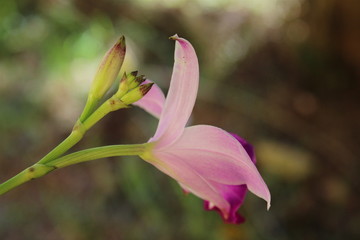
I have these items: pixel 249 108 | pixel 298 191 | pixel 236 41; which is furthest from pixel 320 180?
pixel 236 41

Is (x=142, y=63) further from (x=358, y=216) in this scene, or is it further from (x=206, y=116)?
(x=358, y=216)

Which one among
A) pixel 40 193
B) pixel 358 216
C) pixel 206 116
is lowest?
pixel 40 193

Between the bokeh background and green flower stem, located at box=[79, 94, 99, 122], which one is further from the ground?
green flower stem, located at box=[79, 94, 99, 122]

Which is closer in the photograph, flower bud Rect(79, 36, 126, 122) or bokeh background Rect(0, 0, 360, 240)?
flower bud Rect(79, 36, 126, 122)

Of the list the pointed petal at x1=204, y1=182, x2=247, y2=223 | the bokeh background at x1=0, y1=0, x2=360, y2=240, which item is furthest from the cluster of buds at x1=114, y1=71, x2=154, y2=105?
the bokeh background at x1=0, y1=0, x2=360, y2=240

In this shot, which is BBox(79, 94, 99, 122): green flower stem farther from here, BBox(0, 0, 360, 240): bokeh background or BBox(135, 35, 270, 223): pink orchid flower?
BBox(0, 0, 360, 240): bokeh background

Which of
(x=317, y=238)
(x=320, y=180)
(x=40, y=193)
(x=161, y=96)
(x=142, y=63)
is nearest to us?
(x=161, y=96)
